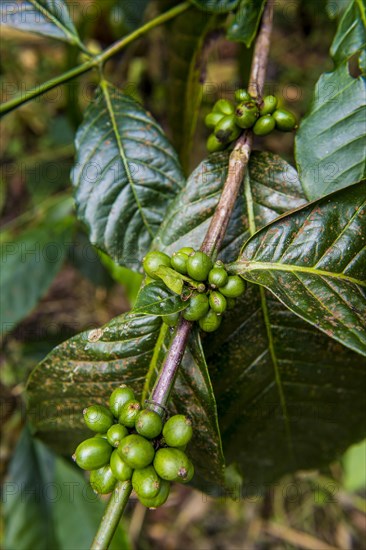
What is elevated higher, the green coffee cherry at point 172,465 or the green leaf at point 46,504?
the green coffee cherry at point 172,465

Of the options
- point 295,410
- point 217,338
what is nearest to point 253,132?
point 217,338

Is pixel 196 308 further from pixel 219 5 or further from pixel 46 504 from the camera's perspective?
pixel 46 504

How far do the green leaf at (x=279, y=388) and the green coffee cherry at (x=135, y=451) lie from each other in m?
0.40

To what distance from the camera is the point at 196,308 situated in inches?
31.3

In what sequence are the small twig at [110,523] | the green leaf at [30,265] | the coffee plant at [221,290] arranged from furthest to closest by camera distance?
1. the green leaf at [30,265]
2. the coffee plant at [221,290]
3. the small twig at [110,523]

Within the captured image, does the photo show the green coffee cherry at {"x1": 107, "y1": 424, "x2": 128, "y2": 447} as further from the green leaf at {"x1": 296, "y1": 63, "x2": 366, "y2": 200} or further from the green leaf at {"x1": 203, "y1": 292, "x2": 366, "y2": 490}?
the green leaf at {"x1": 296, "y1": 63, "x2": 366, "y2": 200}

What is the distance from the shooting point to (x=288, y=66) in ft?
9.96

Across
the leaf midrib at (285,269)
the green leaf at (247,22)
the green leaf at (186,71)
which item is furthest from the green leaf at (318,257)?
the green leaf at (186,71)

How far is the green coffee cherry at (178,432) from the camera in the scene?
2.33 feet

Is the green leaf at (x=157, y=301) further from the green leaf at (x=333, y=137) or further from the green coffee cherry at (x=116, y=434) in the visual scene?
the green leaf at (x=333, y=137)

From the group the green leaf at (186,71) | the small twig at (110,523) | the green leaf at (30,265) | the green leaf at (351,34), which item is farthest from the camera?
the green leaf at (30,265)

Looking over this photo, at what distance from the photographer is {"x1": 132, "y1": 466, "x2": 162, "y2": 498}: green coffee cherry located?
2.21ft

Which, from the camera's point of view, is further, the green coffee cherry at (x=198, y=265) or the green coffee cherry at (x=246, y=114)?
the green coffee cherry at (x=246, y=114)

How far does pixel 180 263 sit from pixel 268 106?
0.38 metres
